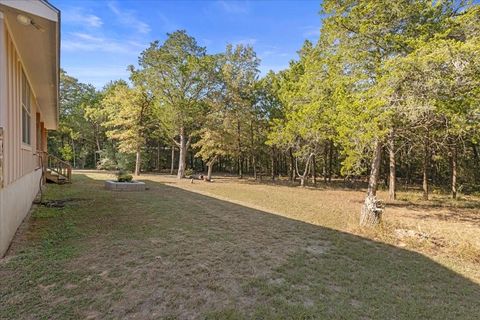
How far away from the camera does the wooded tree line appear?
7.33m

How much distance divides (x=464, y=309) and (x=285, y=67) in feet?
79.2

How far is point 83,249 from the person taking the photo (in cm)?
465

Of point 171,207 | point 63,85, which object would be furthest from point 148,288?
point 63,85

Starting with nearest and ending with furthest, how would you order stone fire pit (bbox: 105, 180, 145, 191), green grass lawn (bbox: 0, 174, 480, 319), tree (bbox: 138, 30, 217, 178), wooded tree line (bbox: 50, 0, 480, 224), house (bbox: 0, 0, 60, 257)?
green grass lawn (bbox: 0, 174, 480, 319) → house (bbox: 0, 0, 60, 257) → wooded tree line (bbox: 50, 0, 480, 224) → stone fire pit (bbox: 105, 180, 145, 191) → tree (bbox: 138, 30, 217, 178)

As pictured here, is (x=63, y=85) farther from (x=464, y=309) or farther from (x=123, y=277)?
(x=464, y=309)

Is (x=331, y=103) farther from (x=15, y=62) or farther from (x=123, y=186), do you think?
(x=123, y=186)

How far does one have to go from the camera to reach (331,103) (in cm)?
1045

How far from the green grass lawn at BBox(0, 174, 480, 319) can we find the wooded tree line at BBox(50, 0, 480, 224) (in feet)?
9.99

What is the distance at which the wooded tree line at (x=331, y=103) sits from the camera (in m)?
7.33

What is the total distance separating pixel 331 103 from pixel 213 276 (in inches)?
327

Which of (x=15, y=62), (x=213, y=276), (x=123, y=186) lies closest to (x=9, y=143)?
(x=15, y=62)

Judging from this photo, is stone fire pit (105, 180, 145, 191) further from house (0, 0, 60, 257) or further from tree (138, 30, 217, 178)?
tree (138, 30, 217, 178)

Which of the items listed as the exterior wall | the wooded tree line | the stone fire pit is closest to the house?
the exterior wall

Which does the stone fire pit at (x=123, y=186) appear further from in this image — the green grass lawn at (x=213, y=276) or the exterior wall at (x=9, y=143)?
the exterior wall at (x=9, y=143)
